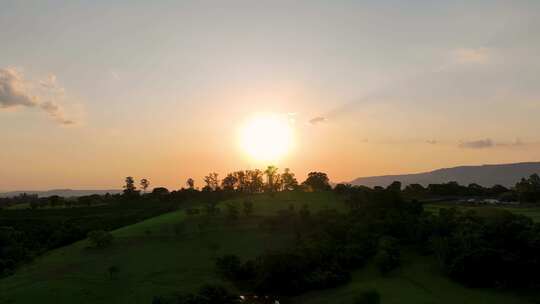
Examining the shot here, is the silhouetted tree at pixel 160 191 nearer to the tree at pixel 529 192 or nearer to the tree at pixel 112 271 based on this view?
the tree at pixel 112 271

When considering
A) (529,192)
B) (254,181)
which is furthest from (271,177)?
(529,192)

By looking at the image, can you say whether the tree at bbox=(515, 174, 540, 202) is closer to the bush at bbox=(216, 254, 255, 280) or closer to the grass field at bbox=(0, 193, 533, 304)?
the grass field at bbox=(0, 193, 533, 304)

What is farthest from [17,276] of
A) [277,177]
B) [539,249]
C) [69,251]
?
[277,177]

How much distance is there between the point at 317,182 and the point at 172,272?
102m

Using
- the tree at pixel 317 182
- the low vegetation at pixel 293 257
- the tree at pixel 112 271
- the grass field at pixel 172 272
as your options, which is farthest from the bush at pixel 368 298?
the tree at pixel 317 182

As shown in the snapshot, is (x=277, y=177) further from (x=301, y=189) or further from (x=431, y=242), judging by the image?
(x=431, y=242)

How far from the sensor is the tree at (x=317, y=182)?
534ft

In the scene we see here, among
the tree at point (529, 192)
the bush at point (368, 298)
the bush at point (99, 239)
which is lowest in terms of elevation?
the bush at point (368, 298)

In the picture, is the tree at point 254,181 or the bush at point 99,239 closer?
the bush at point 99,239

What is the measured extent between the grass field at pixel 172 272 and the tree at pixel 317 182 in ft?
219

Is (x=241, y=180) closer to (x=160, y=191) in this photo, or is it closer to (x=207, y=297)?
(x=160, y=191)

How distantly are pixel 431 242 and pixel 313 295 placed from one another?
65.8 ft

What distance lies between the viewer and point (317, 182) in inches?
6521

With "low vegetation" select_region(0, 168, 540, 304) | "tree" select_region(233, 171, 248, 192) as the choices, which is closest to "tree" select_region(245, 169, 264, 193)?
"tree" select_region(233, 171, 248, 192)
